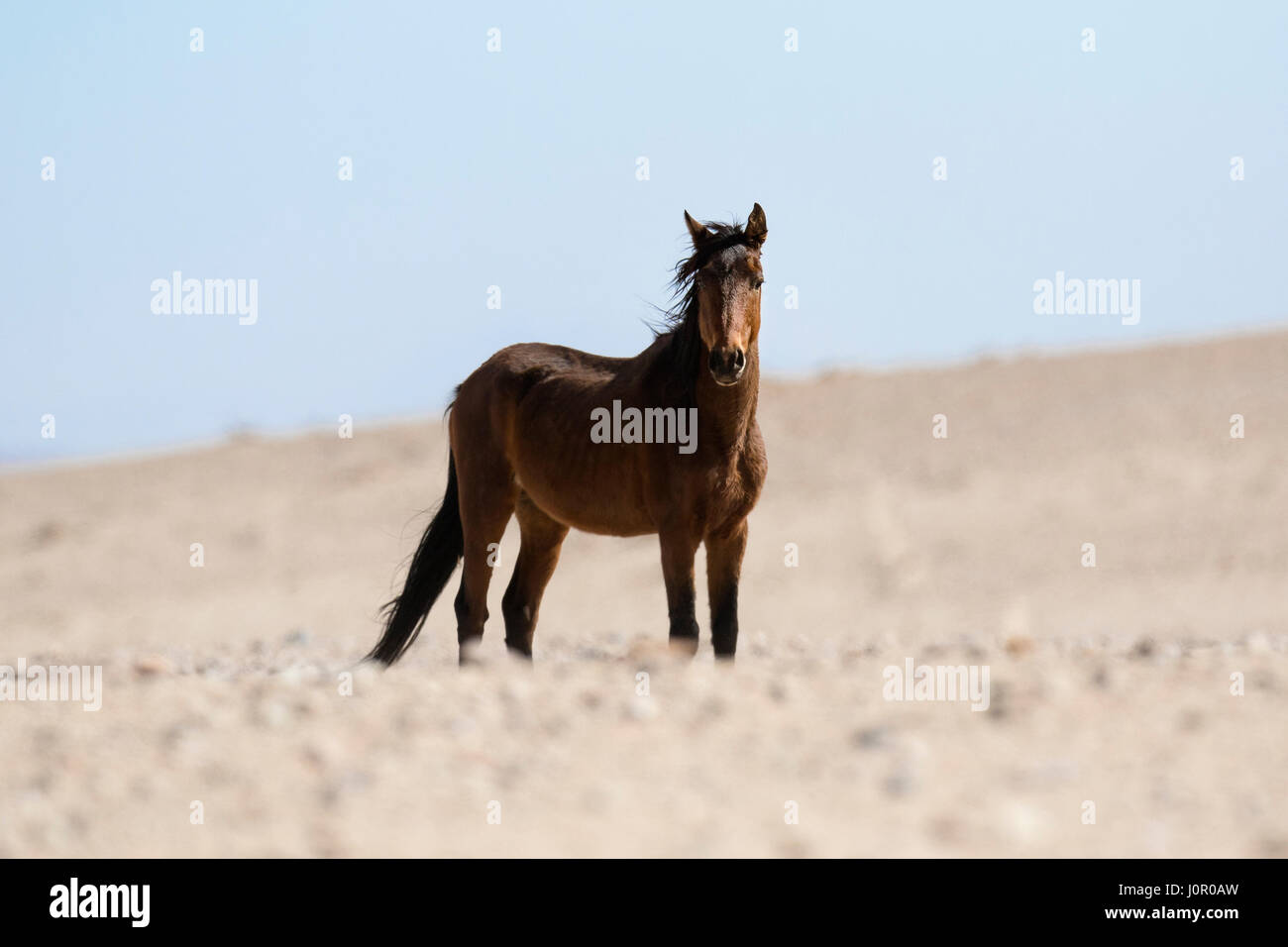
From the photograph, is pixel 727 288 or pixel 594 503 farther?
pixel 594 503

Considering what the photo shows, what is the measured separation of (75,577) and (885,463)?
1579 centimetres

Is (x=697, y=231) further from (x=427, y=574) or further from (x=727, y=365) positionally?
(x=427, y=574)

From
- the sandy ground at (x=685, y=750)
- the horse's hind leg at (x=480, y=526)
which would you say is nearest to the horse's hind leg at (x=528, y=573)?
the horse's hind leg at (x=480, y=526)

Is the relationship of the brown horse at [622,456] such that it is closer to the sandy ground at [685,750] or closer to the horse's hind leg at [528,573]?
the horse's hind leg at [528,573]

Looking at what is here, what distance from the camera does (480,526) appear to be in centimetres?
916

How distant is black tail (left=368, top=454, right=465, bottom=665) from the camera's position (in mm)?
9453

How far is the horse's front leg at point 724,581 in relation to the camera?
801 cm

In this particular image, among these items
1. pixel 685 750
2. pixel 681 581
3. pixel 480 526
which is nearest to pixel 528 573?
pixel 480 526

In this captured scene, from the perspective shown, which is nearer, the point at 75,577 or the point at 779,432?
the point at 75,577

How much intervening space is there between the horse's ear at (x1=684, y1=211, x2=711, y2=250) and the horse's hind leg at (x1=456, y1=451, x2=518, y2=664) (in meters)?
2.10

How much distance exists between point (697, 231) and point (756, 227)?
1.05 feet
